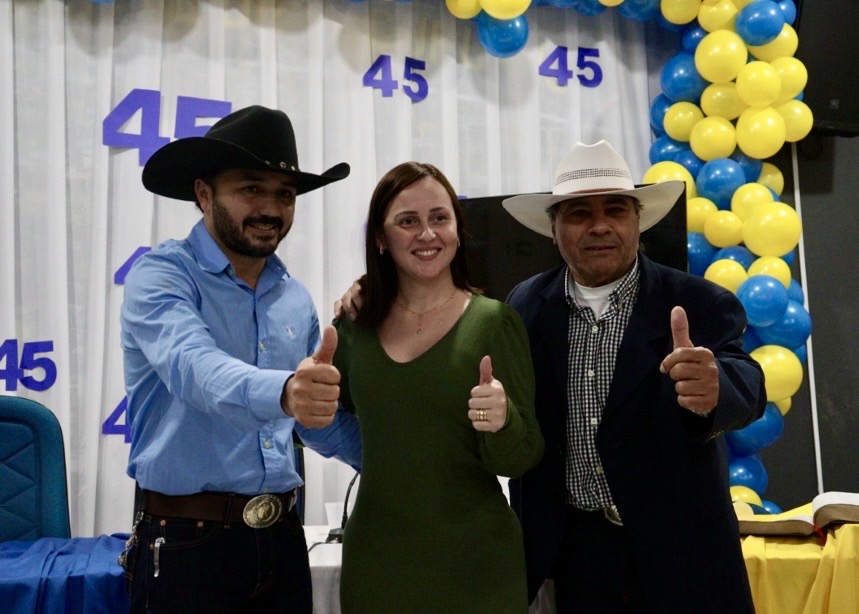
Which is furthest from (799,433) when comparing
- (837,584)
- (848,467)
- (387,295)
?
(387,295)

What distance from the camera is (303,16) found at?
443 cm

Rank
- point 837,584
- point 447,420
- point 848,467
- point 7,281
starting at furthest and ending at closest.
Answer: point 848,467 → point 7,281 → point 837,584 → point 447,420

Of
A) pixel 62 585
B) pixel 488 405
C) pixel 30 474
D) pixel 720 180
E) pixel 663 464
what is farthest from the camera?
pixel 720 180

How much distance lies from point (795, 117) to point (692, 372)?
115 inches

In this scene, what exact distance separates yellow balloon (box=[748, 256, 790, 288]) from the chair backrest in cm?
296

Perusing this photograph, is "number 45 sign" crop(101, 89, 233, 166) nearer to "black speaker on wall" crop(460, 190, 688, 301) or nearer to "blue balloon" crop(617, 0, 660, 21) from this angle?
"black speaker on wall" crop(460, 190, 688, 301)

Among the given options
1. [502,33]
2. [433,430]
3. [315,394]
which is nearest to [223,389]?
[315,394]

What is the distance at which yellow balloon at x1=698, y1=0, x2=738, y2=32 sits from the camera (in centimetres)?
428

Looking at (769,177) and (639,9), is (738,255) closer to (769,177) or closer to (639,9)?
(769,177)

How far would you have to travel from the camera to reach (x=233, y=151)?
205cm

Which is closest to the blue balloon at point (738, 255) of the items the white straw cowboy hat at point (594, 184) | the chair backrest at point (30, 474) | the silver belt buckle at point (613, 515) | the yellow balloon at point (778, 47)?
the yellow balloon at point (778, 47)

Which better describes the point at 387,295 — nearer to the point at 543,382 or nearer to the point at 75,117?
the point at 543,382

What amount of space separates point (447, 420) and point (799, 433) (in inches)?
142

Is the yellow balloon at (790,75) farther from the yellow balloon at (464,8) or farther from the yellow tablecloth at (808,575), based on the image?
the yellow tablecloth at (808,575)
